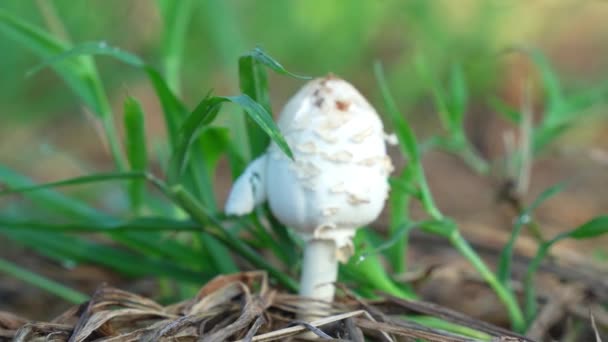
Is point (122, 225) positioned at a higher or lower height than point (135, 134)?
lower

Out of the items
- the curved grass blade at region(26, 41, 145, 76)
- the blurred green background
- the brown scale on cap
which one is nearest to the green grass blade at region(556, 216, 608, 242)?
the brown scale on cap

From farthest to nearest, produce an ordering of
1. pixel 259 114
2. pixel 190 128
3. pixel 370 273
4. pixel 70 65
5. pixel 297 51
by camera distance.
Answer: pixel 297 51 → pixel 70 65 → pixel 370 273 → pixel 190 128 → pixel 259 114

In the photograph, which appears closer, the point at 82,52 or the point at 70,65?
the point at 82,52

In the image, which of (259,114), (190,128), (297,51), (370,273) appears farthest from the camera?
(297,51)

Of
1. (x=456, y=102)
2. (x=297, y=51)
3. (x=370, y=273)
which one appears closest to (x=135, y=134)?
(x=370, y=273)

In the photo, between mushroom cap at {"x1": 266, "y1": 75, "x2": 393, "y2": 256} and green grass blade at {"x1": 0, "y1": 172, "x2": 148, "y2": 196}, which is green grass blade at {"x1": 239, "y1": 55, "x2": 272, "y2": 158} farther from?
green grass blade at {"x1": 0, "y1": 172, "x2": 148, "y2": 196}

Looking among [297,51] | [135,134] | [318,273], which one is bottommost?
[318,273]

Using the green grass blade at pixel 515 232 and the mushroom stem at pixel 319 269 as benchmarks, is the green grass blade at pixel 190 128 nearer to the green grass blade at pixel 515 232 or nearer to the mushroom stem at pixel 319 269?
the mushroom stem at pixel 319 269

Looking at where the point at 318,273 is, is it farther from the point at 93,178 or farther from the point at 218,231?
the point at 93,178

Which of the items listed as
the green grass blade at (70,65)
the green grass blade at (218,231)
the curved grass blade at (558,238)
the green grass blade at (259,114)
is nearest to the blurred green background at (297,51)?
the green grass blade at (70,65)
